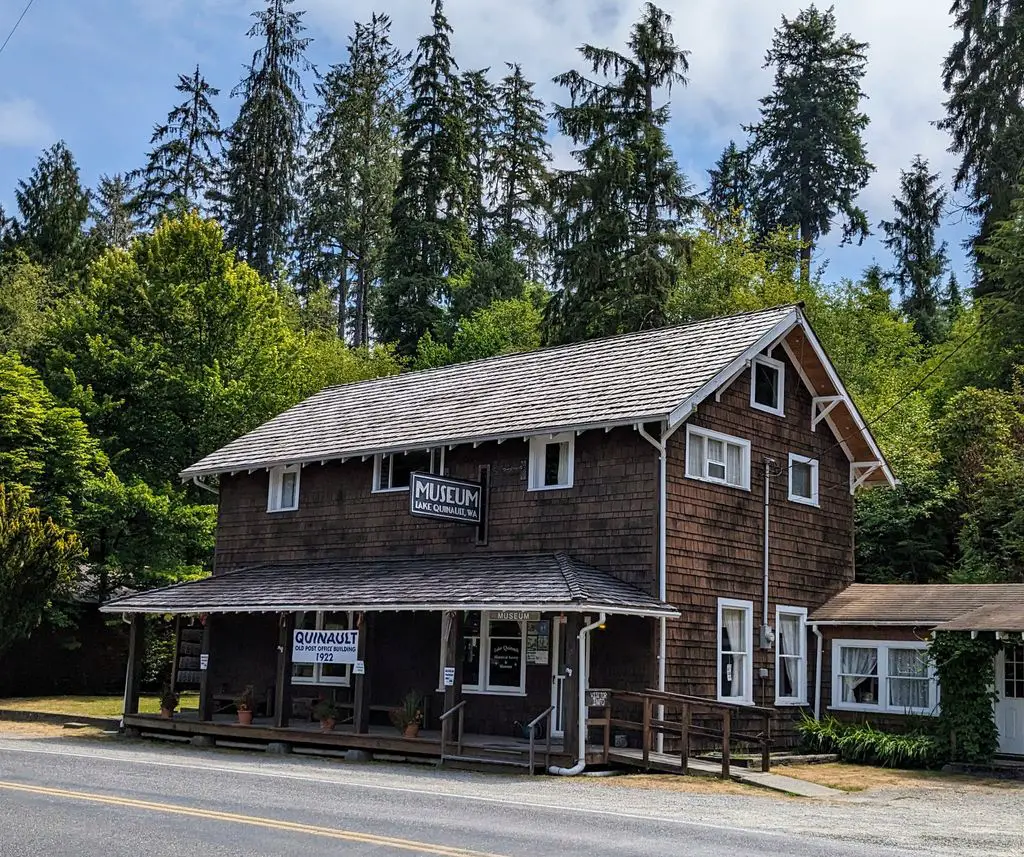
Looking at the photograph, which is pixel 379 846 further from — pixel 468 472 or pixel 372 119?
pixel 372 119

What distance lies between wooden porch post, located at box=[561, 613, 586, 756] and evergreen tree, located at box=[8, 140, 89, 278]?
147ft

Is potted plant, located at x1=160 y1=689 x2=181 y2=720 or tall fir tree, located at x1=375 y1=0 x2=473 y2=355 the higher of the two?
tall fir tree, located at x1=375 y1=0 x2=473 y2=355

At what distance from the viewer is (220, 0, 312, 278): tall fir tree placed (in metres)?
52.6

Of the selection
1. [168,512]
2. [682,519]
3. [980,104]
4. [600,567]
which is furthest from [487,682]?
[980,104]

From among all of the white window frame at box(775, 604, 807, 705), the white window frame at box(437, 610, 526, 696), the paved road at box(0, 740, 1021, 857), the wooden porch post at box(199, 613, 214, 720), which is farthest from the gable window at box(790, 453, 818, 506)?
the wooden porch post at box(199, 613, 214, 720)

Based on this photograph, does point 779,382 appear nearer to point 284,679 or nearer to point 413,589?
point 413,589

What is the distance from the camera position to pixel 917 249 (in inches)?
2400

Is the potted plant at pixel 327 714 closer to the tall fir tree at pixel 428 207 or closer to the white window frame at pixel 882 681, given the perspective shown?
the white window frame at pixel 882 681

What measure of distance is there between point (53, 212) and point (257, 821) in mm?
51885

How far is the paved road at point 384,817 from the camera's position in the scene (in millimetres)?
10211

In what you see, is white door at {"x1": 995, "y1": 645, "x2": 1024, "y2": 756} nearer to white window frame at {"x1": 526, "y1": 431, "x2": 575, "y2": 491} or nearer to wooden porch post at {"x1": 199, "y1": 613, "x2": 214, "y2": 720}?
white window frame at {"x1": 526, "y1": 431, "x2": 575, "y2": 491}

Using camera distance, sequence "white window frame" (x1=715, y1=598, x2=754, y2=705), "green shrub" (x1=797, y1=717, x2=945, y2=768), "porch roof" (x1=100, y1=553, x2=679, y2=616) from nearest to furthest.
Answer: "porch roof" (x1=100, y1=553, x2=679, y2=616) < "green shrub" (x1=797, y1=717, x2=945, y2=768) < "white window frame" (x1=715, y1=598, x2=754, y2=705)

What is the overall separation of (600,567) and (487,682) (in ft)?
10.2

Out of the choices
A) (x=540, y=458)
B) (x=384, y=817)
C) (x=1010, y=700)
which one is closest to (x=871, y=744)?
(x=1010, y=700)
